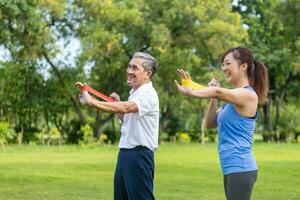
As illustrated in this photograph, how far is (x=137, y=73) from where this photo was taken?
4.87 metres

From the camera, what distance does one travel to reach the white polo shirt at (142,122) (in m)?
4.75

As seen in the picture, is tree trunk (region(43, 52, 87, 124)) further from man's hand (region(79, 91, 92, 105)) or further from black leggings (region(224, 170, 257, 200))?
black leggings (region(224, 170, 257, 200))

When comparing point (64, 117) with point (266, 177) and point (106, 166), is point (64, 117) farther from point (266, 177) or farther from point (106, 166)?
point (266, 177)

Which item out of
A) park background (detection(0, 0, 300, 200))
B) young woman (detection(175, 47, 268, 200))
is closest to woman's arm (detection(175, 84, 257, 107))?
young woman (detection(175, 47, 268, 200))

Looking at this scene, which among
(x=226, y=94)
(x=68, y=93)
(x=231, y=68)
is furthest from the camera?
(x=68, y=93)

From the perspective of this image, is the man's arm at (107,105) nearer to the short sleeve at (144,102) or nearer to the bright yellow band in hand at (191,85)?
the short sleeve at (144,102)

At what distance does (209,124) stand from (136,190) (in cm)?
78

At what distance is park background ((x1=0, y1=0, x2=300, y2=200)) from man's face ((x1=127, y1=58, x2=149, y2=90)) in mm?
11787

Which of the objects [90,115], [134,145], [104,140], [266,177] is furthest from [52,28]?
[134,145]

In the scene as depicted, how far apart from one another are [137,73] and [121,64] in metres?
21.5

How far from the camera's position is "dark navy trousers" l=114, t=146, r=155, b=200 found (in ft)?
15.8

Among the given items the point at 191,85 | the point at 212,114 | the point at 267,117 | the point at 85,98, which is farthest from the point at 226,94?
the point at 267,117

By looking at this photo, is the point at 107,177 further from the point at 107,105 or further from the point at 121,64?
the point at 121,64

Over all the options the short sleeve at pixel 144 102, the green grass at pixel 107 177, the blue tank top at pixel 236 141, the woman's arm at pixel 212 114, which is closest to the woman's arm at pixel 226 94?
the blue tank top at pixel 236 141
